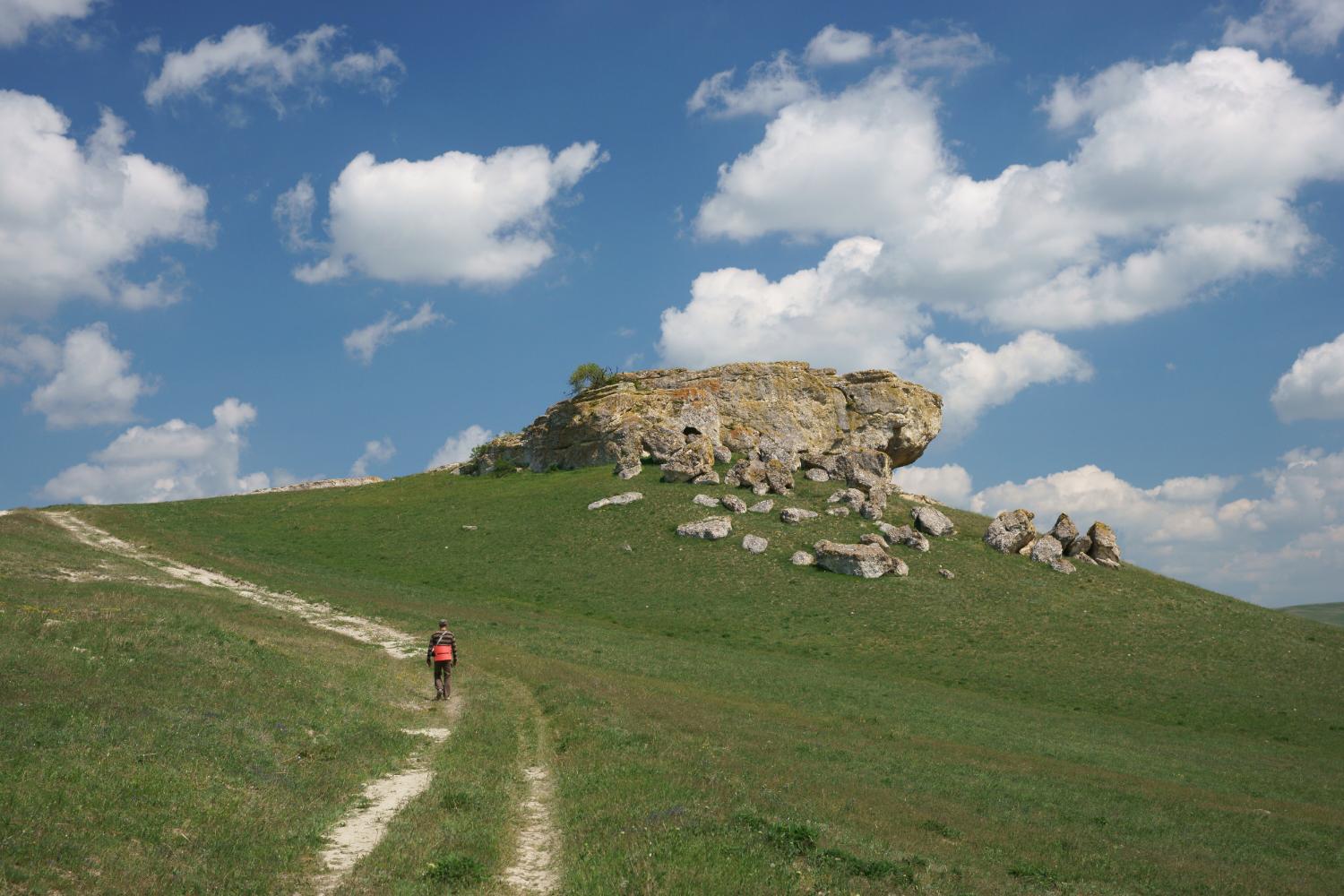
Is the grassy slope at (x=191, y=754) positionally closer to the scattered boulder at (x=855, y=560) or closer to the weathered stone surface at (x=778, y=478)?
the scattered boulder at (x=855, y=560)

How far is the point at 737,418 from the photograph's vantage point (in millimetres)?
107625

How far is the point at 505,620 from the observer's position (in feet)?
174

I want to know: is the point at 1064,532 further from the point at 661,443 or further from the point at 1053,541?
the point at 661,443

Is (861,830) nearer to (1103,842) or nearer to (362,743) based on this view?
(1103,842)

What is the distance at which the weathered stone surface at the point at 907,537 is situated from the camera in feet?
248

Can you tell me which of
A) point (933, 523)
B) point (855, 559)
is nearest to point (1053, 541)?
point (933, 523)

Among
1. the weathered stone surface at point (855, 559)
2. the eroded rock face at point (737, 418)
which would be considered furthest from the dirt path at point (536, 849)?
the eroded rock face at point (737, 418)

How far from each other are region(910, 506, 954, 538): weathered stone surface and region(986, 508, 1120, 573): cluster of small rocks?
3.89 meters

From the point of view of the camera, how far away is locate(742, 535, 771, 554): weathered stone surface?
73.9 metres

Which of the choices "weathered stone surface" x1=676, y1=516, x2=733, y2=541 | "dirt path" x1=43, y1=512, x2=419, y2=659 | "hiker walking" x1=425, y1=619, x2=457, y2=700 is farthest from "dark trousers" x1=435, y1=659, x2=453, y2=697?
"weathered stone surface" x1=676, y1=516, x2=733, y2=541

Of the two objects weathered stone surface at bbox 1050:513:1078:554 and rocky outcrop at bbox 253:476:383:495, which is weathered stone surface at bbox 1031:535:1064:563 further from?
rocky outcrop at bbox 253:476:383:495

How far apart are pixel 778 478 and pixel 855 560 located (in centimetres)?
2148

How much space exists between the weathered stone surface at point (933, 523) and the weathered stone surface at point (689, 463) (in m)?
23.7

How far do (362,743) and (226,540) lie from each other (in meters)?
68.0
